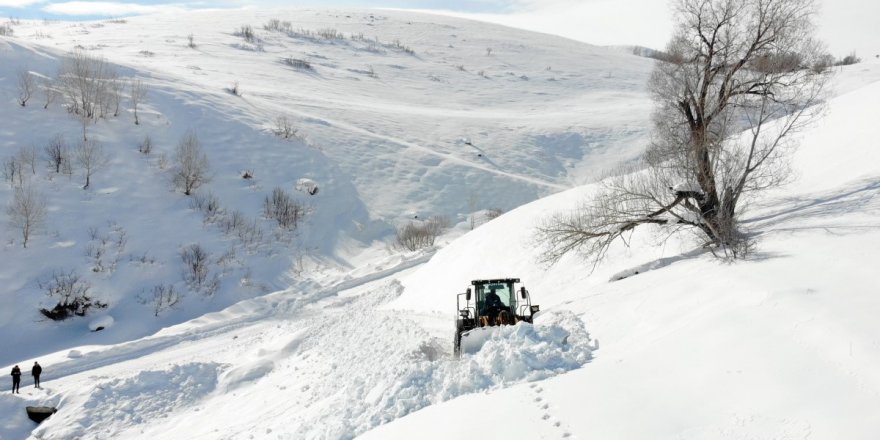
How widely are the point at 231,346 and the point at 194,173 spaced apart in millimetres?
18269

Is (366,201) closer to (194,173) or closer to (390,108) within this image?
(194,173)

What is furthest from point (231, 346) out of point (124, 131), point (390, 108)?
point (390, 108)

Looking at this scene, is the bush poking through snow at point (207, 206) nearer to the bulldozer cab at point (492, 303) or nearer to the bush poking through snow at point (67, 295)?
the bush poking through snow at point (67, 295)

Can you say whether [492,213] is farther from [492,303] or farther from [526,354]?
[526,354]

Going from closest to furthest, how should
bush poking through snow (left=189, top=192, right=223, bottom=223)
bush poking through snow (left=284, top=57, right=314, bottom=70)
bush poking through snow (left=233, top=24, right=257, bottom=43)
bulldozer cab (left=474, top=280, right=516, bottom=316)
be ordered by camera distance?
bulldozer cab (left=474, top=280, right=516, bottom=316), bush poking through snow (left=189, top=192, right=223, bottom=223), bush poking through snow (left=284, top=57, right=314, bottom=70), bush poking through snow (left=233, top=24, right=257, bottom=43)

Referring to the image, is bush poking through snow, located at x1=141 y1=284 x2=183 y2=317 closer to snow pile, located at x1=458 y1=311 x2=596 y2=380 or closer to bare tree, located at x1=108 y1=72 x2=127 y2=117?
bare tree, located at x1=108 y1=72 x2=127 y2=117

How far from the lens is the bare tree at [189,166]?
3828 centimetres

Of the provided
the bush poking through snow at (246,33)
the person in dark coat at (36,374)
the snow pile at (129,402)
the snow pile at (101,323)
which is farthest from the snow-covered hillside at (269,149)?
the snow pile at (129,402)

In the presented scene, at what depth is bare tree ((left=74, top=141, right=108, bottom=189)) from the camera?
35750mm

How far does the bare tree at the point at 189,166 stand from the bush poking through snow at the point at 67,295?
10942 millimetres

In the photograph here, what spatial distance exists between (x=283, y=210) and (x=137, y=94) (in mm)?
16611

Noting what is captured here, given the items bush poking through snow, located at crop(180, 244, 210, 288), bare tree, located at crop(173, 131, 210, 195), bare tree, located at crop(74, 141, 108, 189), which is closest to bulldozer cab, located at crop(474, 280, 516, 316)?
bush poking through snow, located at crop(180, 244, 210, 288)

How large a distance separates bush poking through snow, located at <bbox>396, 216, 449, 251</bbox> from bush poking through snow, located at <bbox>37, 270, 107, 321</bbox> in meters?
17.0

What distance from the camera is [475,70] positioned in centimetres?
8969
